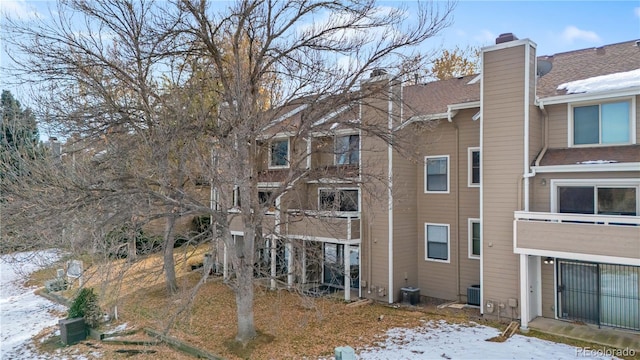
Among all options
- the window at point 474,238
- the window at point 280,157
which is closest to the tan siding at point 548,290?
the window at point 474,238

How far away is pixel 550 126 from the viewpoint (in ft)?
41.4

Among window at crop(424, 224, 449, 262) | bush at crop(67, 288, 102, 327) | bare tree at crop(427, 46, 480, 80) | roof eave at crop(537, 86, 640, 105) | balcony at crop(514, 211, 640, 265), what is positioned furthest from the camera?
bare tree at crop(427, 46, 480, 80)

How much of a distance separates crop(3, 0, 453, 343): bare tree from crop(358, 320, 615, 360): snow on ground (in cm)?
387

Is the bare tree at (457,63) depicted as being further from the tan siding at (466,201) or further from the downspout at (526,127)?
the downspout at (526,127)

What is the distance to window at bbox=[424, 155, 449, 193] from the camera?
596 inches

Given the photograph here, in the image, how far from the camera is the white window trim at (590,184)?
36.1 feet

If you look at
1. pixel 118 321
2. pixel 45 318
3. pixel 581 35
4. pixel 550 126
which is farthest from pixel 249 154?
pixel 581 35

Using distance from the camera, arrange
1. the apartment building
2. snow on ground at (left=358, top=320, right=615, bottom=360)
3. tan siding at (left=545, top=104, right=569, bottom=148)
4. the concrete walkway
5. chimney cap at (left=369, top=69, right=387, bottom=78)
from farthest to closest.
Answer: tan siding at (left=545, top=104, right=569, bottom=148)
chimney cap at (left=369, top=69, right=387, bottom=78)
the apartment building
the concrete walkway
snow on ground at (left=358, top=320, right=615, bottom=360)

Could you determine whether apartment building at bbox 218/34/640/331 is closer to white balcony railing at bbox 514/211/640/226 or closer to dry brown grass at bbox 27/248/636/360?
white balcony railing at bbox 514/211/640/226

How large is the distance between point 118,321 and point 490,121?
46.3 ft

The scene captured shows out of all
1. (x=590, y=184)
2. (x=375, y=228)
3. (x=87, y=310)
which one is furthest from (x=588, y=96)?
(x=87, y=310)

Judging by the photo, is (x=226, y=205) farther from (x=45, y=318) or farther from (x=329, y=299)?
(x=45, y=318)

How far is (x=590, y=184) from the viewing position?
11.6 metres

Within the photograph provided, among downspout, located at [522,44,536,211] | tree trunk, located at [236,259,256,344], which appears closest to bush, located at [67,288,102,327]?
tree trunk, located at [236,259,256,344]
